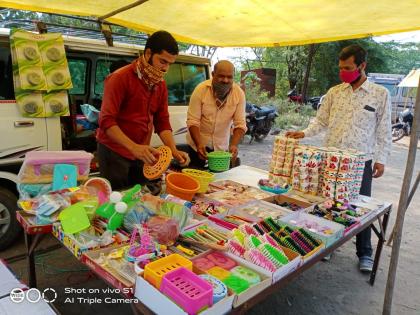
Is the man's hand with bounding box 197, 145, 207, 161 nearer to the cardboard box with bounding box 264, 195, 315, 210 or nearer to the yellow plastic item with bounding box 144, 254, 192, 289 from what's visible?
the cardboard box with bounding box 264, 195, 315, 210

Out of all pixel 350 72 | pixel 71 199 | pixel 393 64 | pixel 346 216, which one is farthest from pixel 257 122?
pixel 393 64

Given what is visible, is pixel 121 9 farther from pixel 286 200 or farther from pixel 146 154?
pixel 286 200

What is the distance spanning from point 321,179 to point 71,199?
1.68m

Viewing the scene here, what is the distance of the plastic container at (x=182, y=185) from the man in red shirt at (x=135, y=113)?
0.49ft

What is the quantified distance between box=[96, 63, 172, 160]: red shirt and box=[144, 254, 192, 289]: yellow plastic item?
4.04 ft

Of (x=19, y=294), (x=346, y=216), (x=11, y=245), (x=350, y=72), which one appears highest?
(x=350, y=72)

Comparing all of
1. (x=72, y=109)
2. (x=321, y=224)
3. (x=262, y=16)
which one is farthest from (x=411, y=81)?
(x=321, y=224)

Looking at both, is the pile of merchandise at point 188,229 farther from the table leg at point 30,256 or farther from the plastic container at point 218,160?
the plastic container at point 218,160

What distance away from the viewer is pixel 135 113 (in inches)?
96.8

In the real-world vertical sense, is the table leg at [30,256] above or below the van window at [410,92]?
below

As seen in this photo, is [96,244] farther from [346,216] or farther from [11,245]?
[11,245]

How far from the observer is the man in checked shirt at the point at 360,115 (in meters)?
2.72

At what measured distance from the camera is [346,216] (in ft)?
6.98

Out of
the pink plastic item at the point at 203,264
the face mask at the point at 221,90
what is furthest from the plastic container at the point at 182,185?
the face mask at the point at 221,90
